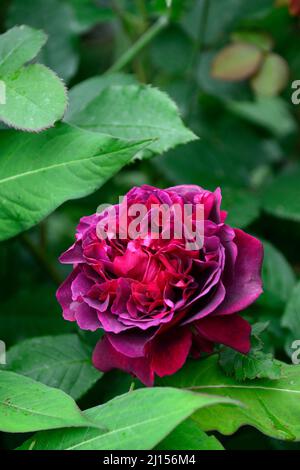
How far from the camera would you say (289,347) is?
2.20 ft

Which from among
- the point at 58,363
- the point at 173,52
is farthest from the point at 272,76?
the point at 58,363

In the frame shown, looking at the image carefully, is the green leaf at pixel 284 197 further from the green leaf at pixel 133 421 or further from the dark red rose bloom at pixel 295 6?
the green leaf at pixel 133 421

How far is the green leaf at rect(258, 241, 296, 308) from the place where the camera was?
750 mm

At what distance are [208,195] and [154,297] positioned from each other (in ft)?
0.30

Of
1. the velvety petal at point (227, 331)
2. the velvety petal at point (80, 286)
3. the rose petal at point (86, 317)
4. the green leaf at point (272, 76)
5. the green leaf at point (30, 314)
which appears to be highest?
the velvety petal at point (80, 286)

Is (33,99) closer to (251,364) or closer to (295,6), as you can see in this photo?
(251,364)

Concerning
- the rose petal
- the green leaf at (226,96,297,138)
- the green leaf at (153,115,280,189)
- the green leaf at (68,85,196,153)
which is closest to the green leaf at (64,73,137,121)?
the green leaf at (68,85,196,153)

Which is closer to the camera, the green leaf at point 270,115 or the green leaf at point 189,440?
the green leaf at point 189,440

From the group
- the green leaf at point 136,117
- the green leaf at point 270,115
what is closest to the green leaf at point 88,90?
the green leaf at point 136,117

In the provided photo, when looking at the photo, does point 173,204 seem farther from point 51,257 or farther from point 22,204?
point 51,257

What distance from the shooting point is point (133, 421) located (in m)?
0.48

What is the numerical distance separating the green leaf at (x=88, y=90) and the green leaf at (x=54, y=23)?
0.09m

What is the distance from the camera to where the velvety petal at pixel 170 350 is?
0.53 metres

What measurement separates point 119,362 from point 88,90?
13.7 inches
